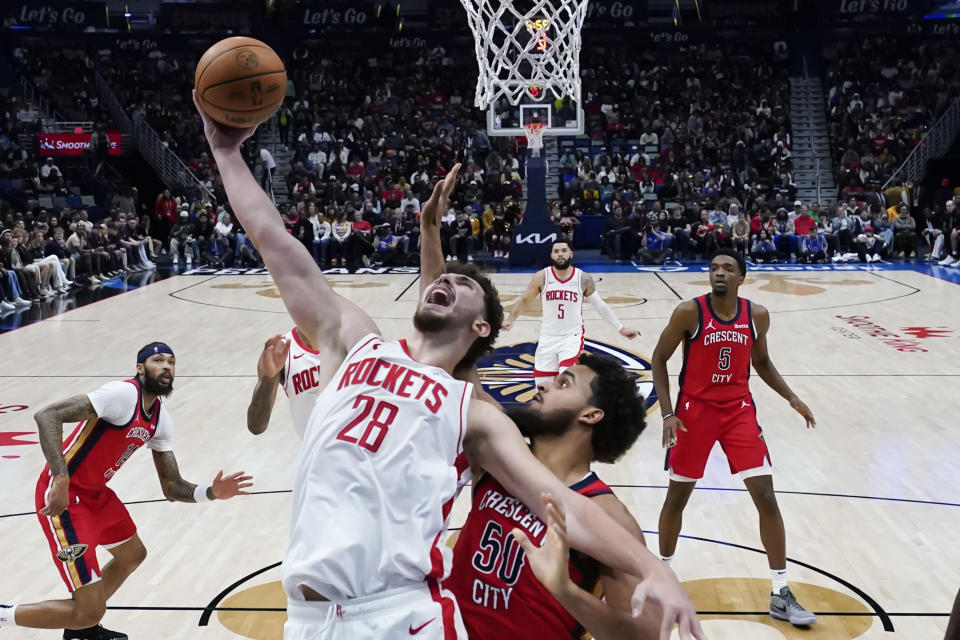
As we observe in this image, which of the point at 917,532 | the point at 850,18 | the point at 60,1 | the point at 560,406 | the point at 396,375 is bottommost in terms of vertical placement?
the point at 917,532

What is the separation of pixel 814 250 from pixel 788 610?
17.1 metres

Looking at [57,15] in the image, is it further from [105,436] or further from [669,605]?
[669,605]

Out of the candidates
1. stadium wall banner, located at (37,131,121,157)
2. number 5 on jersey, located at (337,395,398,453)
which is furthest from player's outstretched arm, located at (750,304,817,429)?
stadium wall banner, located at (37,131,121,157)

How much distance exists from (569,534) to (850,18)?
31539 mm

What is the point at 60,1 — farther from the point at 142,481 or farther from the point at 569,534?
the point at 569,534

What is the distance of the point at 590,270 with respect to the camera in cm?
1897

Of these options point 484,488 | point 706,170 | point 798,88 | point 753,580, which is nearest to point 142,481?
point 753,580

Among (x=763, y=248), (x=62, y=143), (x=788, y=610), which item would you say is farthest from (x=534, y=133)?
(x=788, y=610)

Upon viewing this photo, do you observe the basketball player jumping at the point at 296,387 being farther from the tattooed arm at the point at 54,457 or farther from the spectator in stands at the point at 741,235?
the spectator in stands at the point at 741,235

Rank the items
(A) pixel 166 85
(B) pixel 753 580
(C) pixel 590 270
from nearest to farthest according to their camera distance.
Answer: (B) pixel 753 580 → (C) pixel 590 270 → (A) pixel 166 85

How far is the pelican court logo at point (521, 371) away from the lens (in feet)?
28.2

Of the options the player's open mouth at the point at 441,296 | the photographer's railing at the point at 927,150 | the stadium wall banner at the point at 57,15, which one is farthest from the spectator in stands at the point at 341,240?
the player's open mouth at the point at 441,296

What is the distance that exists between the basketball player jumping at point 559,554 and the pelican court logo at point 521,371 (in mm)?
5147

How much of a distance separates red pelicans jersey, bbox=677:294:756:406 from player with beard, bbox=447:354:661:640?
216cm
